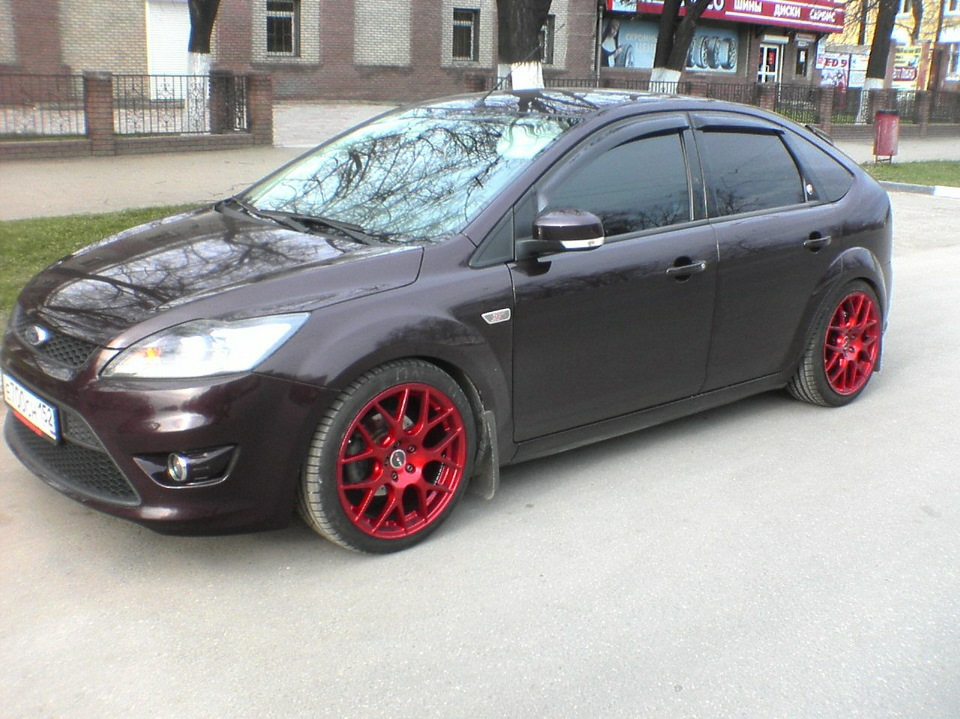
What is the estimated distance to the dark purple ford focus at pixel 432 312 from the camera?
354cm

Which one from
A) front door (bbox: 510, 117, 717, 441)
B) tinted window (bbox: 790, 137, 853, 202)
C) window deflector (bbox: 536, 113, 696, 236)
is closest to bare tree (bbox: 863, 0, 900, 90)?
tinted window (bbox: 790, 137, 853, 202)

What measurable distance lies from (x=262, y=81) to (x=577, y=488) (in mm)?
15593

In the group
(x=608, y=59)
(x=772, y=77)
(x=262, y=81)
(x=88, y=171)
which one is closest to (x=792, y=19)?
(x=772, y=77)

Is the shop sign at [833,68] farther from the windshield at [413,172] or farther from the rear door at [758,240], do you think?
the windshield at [413,172]

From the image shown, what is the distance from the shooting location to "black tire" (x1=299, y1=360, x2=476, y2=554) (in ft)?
12.2

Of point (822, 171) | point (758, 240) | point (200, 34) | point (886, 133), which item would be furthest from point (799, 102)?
point (758, 240)

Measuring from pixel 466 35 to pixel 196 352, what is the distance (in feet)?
110

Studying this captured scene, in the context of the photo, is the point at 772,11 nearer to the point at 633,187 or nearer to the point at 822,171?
the point at 822,171

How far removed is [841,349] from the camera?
5.71 meters

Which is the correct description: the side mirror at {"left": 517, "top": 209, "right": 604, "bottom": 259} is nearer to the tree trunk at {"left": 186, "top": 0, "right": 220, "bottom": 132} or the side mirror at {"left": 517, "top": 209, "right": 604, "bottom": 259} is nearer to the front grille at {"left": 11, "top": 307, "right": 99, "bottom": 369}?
the front grille at {"left": 11, "top": 307, "right": 99, "bottom": 369}

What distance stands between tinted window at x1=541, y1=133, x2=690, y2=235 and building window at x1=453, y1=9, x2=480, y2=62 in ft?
104

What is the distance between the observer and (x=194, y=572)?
381 centimetres

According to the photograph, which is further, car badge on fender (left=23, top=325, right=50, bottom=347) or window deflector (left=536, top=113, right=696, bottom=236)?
window deflector (left=536, top=113, right=696, bottom=236)

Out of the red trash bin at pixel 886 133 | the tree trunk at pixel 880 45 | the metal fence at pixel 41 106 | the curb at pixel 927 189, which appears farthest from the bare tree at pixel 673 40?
the metal fence at pixel 41 106
